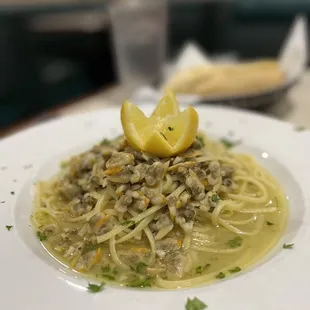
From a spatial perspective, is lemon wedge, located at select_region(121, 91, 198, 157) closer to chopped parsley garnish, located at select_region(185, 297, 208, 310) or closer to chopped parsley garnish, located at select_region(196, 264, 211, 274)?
chopped parsley garnish, located at select_region(196, 264, 211, 274)

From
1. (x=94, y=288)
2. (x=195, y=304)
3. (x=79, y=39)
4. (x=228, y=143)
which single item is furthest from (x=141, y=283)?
(x=79, y=39)

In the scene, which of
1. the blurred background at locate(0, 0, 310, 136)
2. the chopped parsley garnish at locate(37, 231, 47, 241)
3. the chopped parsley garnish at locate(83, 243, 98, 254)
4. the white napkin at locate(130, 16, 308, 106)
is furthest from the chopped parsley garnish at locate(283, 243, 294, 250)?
the blurred background at locate(0, 0, 310, 136)

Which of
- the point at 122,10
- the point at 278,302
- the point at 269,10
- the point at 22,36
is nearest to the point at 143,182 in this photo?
the point at 278,302

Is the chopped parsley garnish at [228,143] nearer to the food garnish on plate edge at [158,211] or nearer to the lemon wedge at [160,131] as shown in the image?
the food garnish on plate edge at [158,211]

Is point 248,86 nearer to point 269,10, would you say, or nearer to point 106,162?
point 106,162

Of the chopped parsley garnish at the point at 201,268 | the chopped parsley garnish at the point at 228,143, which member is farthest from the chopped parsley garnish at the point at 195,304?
the chopped parsley garnish at the point at 228,143
